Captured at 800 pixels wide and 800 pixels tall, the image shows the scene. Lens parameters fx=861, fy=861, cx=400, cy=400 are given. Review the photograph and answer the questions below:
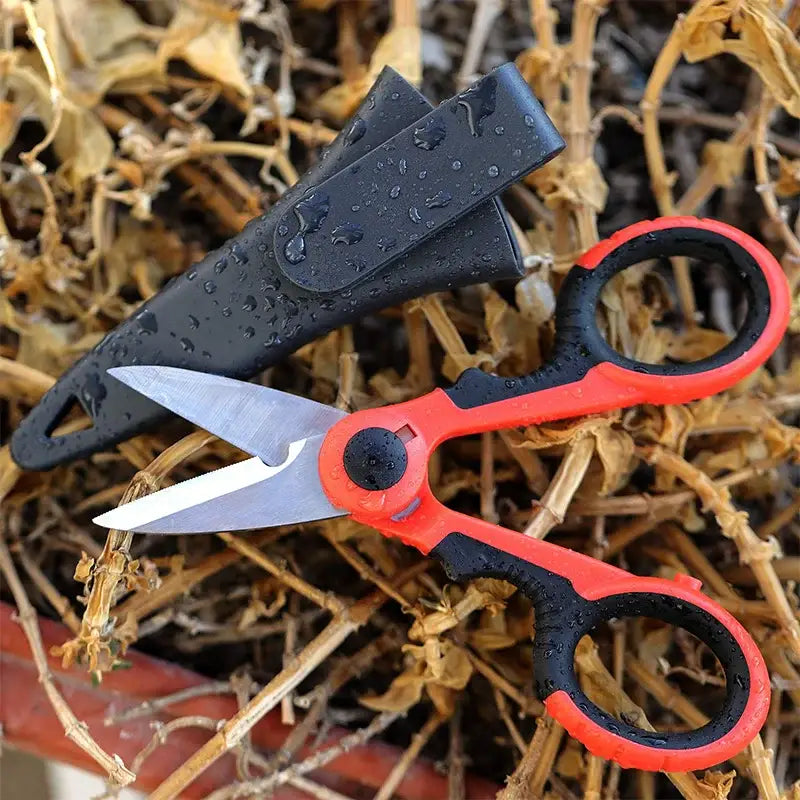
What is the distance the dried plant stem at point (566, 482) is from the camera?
54 centimetres

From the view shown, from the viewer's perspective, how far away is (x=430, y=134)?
494mm

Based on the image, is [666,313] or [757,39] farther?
[666,313]

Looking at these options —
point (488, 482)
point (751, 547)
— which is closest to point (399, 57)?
point (488, 482)

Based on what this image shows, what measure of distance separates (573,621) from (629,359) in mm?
163

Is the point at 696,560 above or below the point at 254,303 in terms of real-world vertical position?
below

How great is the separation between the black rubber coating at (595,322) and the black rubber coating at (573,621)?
0.30ft

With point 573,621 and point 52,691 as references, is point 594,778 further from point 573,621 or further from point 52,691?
point 52,691

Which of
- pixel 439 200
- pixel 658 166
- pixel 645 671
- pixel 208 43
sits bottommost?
pixel 645 671

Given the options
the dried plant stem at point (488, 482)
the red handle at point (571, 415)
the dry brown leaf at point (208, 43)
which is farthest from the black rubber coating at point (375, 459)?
the dry brown leaf at point (208, 43)

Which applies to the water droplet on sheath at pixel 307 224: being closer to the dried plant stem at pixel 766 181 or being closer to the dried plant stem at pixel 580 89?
the dried plant stem at pixel 580 89

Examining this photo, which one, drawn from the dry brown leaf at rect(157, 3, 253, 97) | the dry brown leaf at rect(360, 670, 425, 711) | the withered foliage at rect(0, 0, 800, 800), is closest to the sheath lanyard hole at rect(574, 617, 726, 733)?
the withered foliage at rect(0, 0, 800, 800)

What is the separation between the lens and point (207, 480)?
507 millimetres

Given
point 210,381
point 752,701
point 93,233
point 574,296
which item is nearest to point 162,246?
point 93,233

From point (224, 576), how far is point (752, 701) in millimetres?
382
